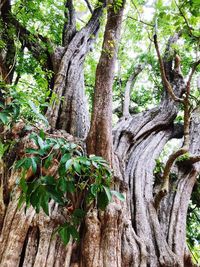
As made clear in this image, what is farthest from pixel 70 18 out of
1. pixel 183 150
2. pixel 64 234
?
pixel 64 234

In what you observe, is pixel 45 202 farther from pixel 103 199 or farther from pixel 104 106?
pixel 104 106

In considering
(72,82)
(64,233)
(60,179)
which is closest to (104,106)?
(60,179)

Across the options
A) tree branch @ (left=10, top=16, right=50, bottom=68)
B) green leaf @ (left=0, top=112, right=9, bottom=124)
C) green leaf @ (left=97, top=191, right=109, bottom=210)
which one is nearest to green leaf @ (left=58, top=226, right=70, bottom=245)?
green leaf @ (left=97, top=191, right=109, bottom=210)

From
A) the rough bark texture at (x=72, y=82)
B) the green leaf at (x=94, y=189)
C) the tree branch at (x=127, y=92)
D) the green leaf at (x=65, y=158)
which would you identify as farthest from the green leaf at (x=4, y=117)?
the tree branch at (x=127, y=92)

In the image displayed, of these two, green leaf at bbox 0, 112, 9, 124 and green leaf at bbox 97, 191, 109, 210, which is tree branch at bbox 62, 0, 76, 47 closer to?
green leaf at bbox 0, 112, 9, 124

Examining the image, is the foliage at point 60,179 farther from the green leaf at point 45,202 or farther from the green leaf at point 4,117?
the green leaf at point 4,117

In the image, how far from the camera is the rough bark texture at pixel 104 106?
2.12 m

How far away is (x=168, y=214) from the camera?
8.65 ft

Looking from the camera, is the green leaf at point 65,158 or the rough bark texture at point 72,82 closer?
the green leaf at point 65,158

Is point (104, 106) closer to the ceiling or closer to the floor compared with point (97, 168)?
closer to the ceiling

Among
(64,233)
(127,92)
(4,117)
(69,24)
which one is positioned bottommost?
(64,233)

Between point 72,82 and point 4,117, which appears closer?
point 4,117

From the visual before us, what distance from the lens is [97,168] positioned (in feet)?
5.04

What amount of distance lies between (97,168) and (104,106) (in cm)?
71
